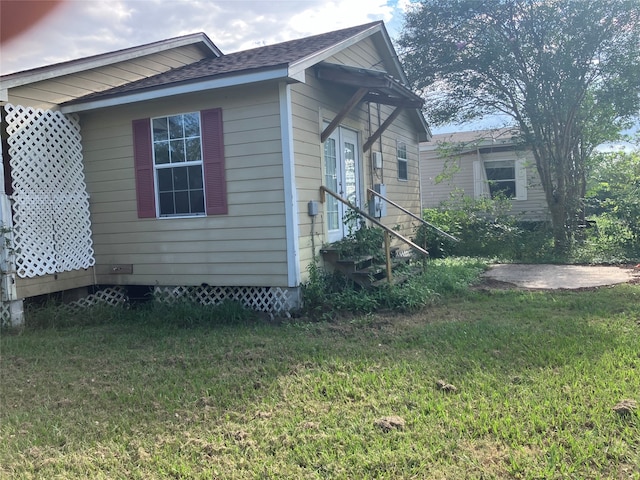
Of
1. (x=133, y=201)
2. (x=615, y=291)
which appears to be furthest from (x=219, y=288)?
(x=615, y=291)

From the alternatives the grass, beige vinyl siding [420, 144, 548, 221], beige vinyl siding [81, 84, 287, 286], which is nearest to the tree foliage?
beige vinyl siding [420, 144, 548, 221]

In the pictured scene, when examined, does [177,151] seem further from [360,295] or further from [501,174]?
[501,174]

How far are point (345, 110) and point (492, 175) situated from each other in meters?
11.4

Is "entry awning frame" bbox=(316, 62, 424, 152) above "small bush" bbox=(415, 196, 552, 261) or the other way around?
above

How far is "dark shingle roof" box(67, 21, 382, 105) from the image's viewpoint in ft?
20.1

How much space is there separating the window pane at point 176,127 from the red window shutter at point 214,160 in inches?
15.3

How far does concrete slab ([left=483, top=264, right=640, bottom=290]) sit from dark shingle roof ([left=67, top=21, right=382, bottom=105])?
478 centimetres

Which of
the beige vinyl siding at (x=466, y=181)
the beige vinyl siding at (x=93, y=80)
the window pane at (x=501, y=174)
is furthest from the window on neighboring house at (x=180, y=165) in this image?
the window pane at (x=501, y=174)

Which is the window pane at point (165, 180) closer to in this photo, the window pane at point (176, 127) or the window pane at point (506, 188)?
the window pane at point (176, 127)

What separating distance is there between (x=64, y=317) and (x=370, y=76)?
5269mm

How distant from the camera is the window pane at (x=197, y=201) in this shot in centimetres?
681

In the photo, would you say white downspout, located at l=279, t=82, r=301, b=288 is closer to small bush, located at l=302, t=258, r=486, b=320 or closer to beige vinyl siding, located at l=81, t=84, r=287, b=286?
beige vinyl siding, located at l=81, t=84, r=287, b=286

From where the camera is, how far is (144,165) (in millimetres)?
7039

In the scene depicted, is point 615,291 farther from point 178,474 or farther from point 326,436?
point 178,474
